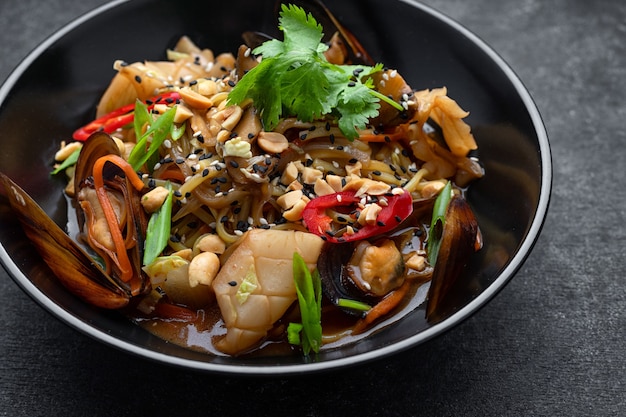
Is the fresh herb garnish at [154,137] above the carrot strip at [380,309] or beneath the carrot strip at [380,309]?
above

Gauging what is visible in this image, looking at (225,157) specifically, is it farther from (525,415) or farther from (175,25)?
(525,415)

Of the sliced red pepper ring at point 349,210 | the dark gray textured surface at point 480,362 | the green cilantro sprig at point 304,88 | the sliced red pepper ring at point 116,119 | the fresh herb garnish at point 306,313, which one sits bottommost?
the dark gray textured surface at point 480,362

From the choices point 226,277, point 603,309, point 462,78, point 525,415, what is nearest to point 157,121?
point 226,277

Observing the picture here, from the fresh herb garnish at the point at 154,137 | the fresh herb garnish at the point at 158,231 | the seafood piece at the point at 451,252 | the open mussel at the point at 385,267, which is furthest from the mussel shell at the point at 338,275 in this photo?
the fresh herb garnish at the point at 154,137

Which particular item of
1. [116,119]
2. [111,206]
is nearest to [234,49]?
[116,119]

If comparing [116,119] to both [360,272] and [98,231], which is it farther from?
[360,272]

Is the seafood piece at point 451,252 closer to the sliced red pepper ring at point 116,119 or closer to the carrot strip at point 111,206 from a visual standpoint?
the carrot strip at point 111,206
